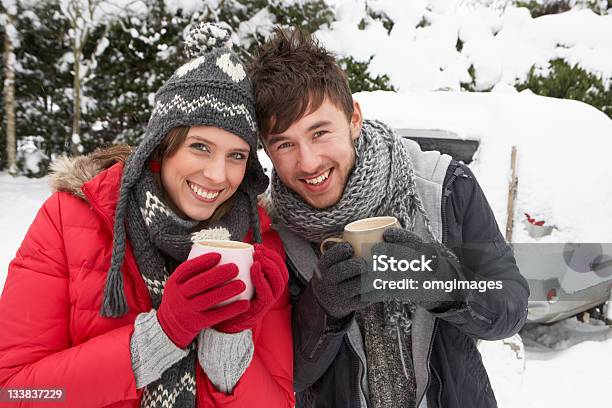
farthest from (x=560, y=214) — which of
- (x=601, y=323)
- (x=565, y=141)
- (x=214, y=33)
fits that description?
(x=214, y=33)

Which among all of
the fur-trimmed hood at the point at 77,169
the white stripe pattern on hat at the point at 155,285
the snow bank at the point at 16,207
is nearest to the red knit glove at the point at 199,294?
the white stripe pattern on hat at the point at 155,285

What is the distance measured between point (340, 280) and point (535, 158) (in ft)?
13.0

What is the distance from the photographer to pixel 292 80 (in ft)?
5.72

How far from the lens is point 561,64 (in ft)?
28.4

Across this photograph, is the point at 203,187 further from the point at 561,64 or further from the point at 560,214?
the point at 561,64

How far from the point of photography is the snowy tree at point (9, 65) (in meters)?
7.28

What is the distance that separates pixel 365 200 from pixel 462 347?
2.24 feet

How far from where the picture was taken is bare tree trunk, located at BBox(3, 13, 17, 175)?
7.34 m

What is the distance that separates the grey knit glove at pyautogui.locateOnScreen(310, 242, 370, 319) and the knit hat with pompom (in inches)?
21.2

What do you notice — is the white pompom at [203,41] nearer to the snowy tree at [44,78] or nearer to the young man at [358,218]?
the young man at [358,218]

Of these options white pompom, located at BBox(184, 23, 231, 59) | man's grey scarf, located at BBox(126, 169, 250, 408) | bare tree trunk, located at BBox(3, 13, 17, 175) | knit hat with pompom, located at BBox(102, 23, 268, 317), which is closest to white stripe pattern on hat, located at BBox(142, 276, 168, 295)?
man's grey scarf, located at BBox(126, 169, 250, 408)

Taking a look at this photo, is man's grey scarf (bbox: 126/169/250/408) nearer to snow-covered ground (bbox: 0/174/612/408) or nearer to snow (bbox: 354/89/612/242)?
snow-covered ground (bbox: 0/174/612/408)

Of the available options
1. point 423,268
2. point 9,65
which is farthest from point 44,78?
point 423,268
